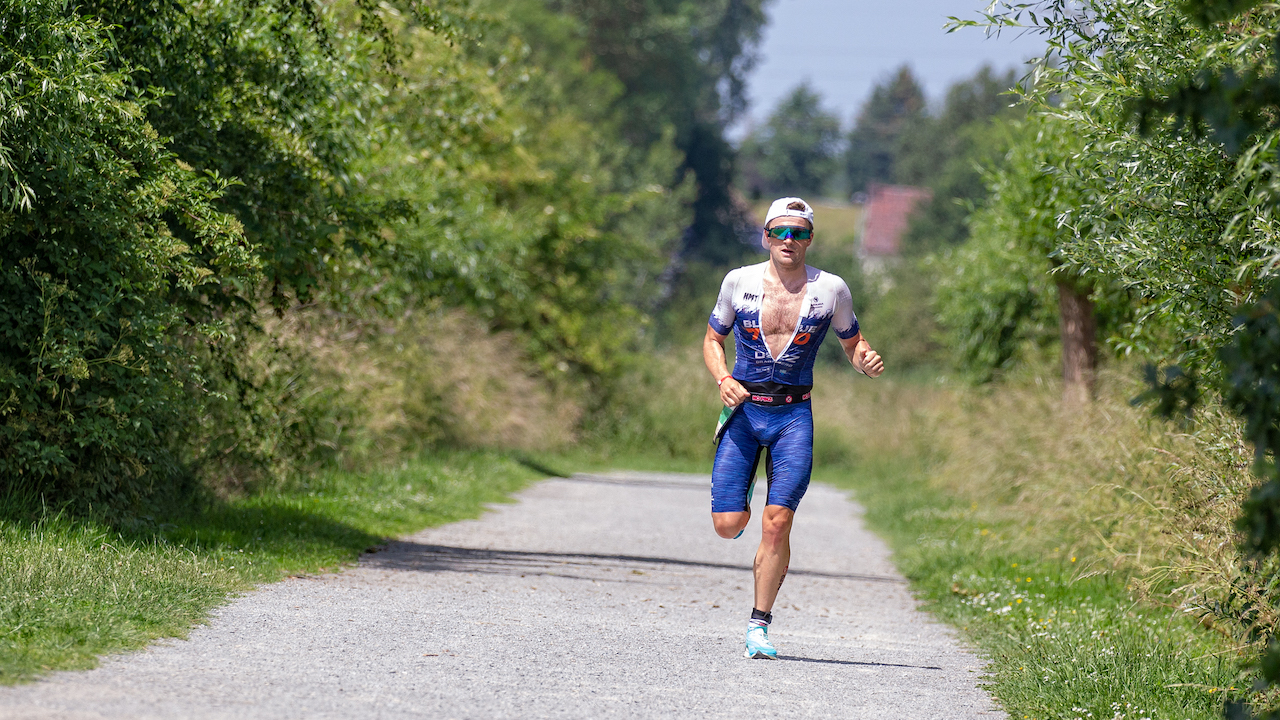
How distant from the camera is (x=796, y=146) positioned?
99.2 m

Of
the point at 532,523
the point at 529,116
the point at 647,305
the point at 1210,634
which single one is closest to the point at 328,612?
the point at 1210,634

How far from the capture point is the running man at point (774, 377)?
252 inches

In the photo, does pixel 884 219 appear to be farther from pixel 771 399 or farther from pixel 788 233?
pixel 771 399

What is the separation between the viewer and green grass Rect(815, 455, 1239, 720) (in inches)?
217

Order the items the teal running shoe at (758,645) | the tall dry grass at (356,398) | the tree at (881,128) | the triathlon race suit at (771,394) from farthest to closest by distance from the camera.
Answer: the tree at (881,128)
the tall dry grass at (356,398)
the triathlon race suit at (771,394)
the teal running shoe at (758,645)

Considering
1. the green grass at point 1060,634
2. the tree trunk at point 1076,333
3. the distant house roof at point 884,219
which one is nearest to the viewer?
the green grass at point 1060,634

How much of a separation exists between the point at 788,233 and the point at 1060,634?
2.59 m

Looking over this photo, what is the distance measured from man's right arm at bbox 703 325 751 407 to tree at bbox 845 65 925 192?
119 meters

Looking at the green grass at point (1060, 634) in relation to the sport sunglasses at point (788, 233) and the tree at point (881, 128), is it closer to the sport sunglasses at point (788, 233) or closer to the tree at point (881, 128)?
the sport sunglasses at point (788, 233)

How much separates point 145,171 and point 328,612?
2.90 metres

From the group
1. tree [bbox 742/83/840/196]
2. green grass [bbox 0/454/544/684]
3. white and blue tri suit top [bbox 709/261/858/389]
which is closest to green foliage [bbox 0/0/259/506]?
green grass [bbox 0/454/544/684]

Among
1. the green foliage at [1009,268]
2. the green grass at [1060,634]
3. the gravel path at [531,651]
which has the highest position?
the green foliage at [1009,268]

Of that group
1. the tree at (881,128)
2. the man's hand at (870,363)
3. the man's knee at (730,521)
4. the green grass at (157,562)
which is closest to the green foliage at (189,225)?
the green grass at (157,562)

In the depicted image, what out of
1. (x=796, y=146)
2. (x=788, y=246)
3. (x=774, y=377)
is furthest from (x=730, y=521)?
(x=796, y=146)
